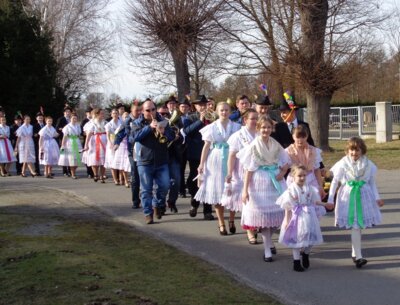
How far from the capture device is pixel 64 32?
147ft

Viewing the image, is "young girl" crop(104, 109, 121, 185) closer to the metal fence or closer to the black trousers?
the black trousers

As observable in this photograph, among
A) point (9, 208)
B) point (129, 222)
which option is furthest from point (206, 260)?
point (9, 208)

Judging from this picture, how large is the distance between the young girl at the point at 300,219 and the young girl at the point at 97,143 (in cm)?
1025

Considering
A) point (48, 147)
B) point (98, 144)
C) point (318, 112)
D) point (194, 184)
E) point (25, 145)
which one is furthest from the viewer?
point (318, 112)

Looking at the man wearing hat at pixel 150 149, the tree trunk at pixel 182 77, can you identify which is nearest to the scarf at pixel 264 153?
the man wearing hat at pixel 150 149

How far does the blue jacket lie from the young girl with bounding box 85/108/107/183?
6.80 metres

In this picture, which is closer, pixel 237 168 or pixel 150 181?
pixel 237 168

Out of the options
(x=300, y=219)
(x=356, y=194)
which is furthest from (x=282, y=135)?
(x=300, y=219)

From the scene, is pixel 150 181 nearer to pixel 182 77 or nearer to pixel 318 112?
pixel 318 112

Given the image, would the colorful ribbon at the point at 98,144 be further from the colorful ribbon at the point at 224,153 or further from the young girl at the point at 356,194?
the young girl at the point at 356,194

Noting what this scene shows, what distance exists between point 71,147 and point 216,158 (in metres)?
9.58

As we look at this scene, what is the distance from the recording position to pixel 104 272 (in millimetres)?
6898

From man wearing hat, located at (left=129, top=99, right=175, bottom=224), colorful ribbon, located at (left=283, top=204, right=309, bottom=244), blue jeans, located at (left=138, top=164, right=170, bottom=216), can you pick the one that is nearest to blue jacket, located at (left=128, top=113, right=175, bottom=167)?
man wearing hat, located at (left=129, top=99, right=175, bottom=224)

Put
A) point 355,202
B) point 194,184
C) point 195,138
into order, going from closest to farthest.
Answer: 1. point 355,202
2. point 195,138
3. point 194,184
